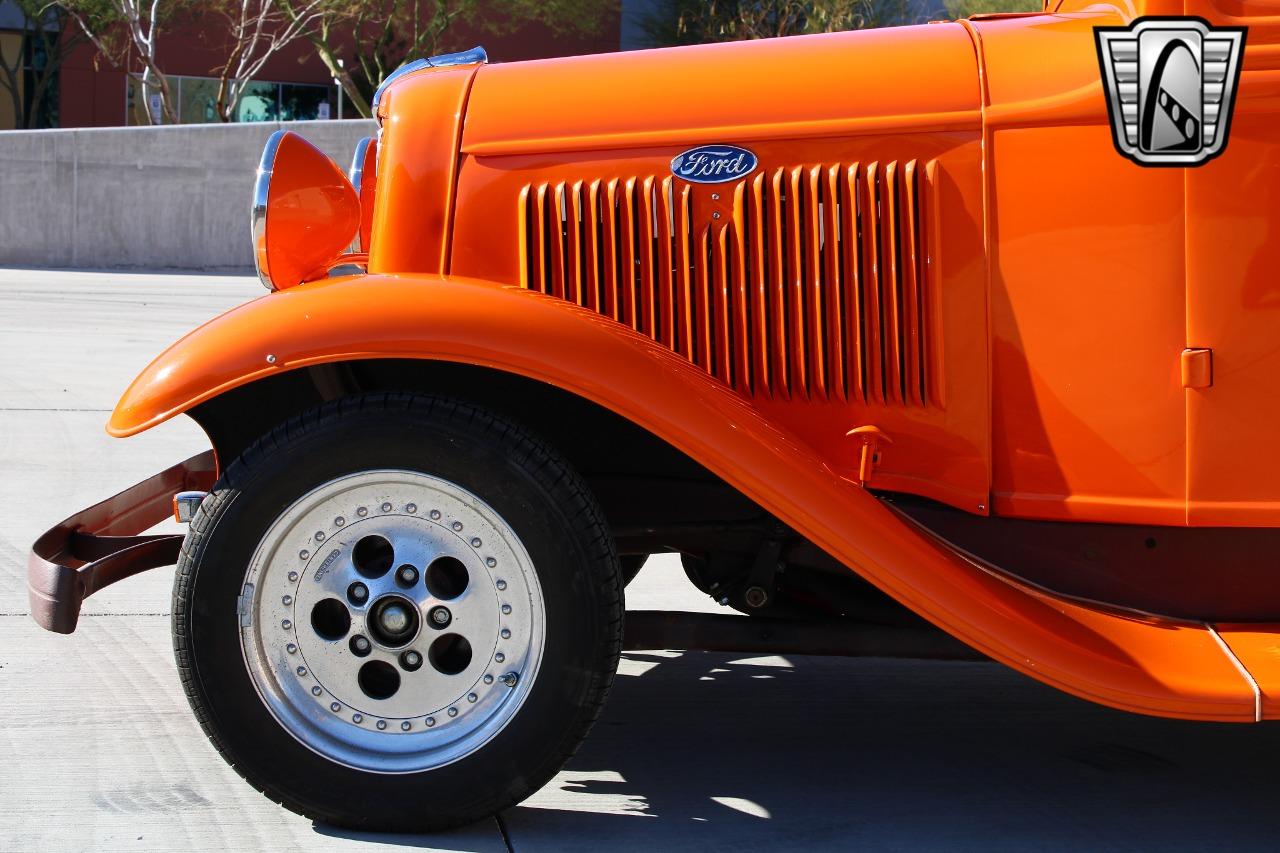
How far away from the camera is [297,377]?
3227mm

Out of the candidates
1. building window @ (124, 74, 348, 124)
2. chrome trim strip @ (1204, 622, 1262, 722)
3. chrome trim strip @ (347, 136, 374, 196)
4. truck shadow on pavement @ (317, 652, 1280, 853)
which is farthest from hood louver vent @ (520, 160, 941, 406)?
building window @ (124, 74, 348, 124)

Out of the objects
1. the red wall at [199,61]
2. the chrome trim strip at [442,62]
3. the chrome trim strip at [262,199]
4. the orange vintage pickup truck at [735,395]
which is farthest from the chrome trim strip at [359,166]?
the red wall at [199,61]

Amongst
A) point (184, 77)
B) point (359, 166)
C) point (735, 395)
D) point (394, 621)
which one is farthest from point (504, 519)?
point (184, 77)

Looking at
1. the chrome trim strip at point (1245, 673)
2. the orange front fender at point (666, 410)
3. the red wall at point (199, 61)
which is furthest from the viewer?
the red wall at point (199, 61)

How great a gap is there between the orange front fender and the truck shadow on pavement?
0.43 m

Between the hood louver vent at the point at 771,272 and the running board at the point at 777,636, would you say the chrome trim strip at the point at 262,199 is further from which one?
the running board at the point at 777,636

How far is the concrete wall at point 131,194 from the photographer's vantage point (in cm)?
1772

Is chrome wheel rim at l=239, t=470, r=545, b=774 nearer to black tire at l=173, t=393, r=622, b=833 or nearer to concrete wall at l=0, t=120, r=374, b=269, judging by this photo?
black tire at l=173, t=393, r=622, b=833

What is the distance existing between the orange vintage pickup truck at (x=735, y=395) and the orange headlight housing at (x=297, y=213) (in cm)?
1

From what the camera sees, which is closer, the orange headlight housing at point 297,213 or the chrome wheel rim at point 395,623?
the chrome wheel rim at point 395,623

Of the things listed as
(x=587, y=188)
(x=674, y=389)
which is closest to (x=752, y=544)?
(x=674, y=389)

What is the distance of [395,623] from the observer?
112 inches

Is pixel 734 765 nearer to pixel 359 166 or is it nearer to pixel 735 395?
pixel 735 395

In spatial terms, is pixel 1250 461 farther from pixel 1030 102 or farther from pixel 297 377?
pixel 297 377
